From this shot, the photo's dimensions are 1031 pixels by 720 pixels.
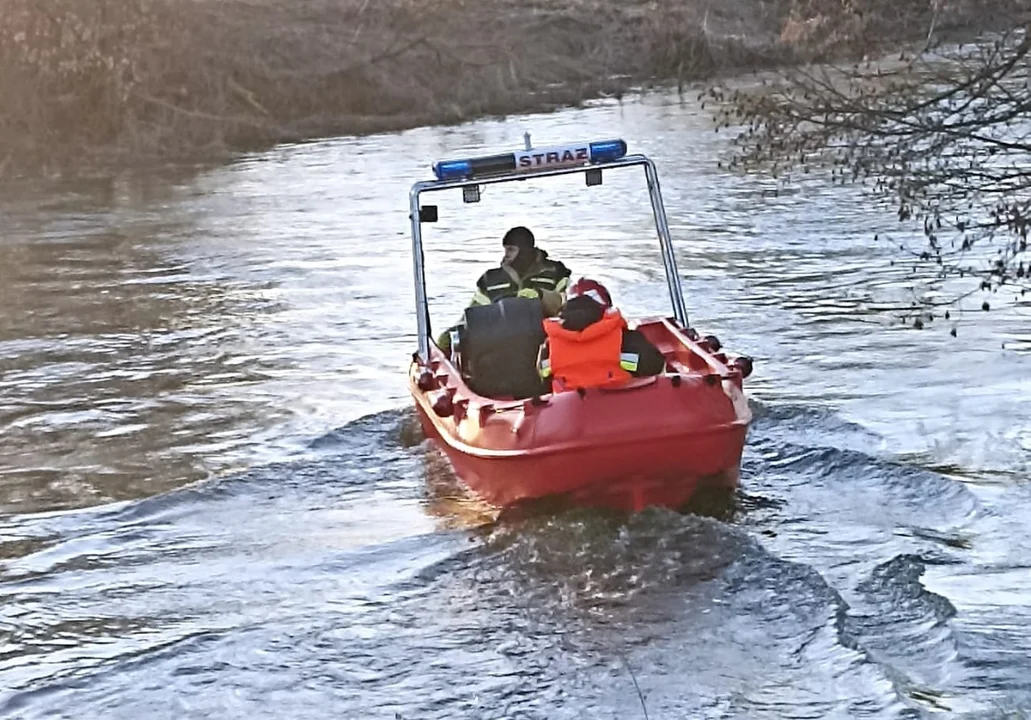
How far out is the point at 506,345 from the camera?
7.67 meters

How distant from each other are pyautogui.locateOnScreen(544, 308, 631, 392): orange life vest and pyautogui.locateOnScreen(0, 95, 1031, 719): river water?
1.90 feet

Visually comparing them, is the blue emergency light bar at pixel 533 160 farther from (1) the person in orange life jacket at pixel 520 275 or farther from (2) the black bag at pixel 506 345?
(2) the black bag at pixel 506 345

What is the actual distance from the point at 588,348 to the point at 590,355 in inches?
1.2

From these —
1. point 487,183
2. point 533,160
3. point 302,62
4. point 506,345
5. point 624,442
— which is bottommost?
point 624,442

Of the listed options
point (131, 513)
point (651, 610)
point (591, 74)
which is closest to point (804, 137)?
point (651, 610)

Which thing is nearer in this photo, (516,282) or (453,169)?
(453,169)

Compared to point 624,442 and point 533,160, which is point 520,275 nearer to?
point 533,160

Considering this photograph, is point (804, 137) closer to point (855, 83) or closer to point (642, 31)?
point (855, 83)

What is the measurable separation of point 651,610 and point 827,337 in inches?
211

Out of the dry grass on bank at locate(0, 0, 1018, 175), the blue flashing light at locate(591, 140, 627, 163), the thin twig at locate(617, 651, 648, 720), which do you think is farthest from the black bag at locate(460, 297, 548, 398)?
the dry grass on bank at locate(0, 0, 1018, 175)

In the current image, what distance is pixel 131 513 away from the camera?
823cm

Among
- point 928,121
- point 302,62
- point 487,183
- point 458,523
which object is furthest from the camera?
point 302,62

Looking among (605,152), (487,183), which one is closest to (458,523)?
(487,183)

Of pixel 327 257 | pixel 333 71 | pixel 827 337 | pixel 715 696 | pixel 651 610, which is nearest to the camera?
pixel 715 696
